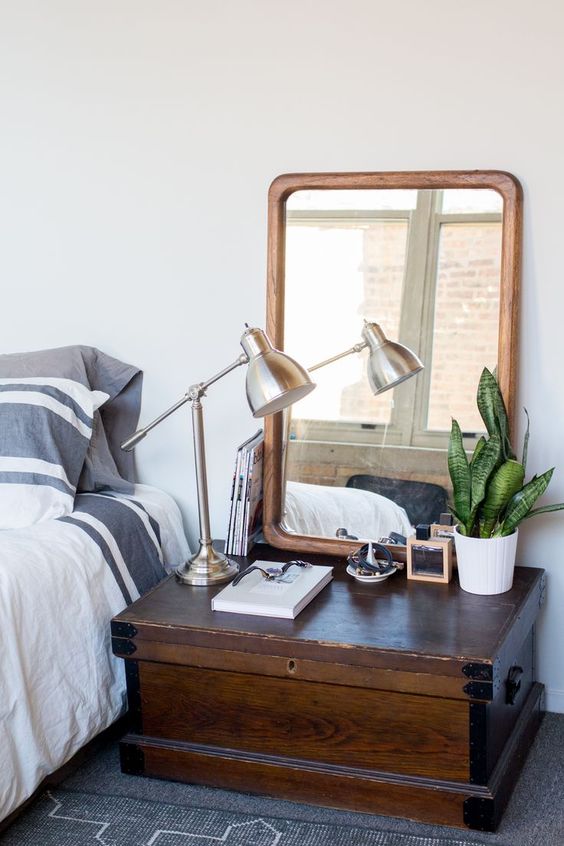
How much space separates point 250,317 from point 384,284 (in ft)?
1.32

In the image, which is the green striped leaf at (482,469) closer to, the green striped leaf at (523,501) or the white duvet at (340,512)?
the green striped leaf at (523,501)

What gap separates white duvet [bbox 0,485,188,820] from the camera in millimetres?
1982

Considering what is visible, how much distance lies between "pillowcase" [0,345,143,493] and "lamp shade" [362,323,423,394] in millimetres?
805

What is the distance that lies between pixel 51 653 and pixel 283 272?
3.79ft

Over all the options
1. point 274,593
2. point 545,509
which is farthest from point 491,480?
point 274,593

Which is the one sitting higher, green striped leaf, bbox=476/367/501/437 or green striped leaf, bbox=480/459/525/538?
green striped leaf, bbox=476/367/501/437

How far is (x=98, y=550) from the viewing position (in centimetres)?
232

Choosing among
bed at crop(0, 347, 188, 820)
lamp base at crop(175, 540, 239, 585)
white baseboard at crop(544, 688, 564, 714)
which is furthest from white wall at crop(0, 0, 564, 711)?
lamp base at crop(175, 540, 239, 585)

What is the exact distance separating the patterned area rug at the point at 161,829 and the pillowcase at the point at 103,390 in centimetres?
87

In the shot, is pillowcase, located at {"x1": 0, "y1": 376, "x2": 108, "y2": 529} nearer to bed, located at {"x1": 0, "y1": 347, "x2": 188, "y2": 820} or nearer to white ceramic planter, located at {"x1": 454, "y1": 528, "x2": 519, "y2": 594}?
bed, located at {"x1": 0, "y1": 347, "x2": 188, "y2": 820}

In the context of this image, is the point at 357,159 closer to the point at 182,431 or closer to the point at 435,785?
the point at 182,431

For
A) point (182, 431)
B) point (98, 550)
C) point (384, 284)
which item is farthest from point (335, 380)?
point (98, 550)

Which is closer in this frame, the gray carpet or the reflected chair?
the gray carpet

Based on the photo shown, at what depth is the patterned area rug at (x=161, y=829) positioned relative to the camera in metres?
1.98
